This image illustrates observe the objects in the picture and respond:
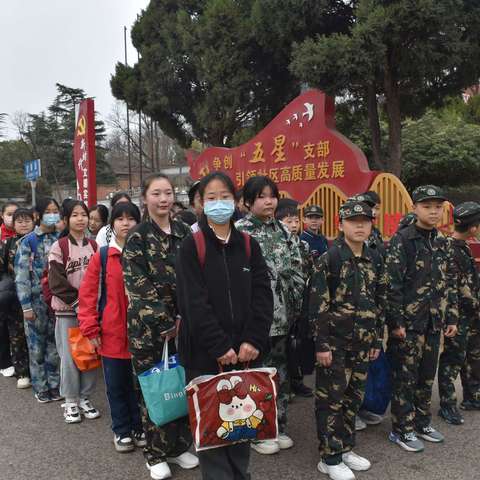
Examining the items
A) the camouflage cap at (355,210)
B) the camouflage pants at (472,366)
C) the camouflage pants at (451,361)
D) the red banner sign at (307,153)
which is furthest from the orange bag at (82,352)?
the red banner sign at (307,153)

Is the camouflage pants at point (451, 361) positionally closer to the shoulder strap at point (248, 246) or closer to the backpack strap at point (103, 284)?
the shoulder strap at point (248, 246)

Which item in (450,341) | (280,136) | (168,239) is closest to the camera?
(168,239)

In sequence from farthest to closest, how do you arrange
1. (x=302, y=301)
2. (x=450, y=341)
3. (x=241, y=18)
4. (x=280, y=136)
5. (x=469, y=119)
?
(x=469, y=119), (x=241, y=18), (x=280, y=136), (x=450, y=341), (x=302, y=301)

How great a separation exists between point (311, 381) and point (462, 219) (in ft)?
6.48

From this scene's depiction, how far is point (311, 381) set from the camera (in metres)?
4.43

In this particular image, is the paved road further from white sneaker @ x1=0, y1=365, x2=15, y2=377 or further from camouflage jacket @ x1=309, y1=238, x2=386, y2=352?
white sneaker @ x1=0, y1=365, x2=15, y2=377

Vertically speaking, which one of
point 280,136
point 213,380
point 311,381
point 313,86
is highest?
point 313,86

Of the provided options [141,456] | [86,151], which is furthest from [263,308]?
[86,151]

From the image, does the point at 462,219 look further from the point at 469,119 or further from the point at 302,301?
the point at 469,119

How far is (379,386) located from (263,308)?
1.56m

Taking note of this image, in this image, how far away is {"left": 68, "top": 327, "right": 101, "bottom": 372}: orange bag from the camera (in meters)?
3.31

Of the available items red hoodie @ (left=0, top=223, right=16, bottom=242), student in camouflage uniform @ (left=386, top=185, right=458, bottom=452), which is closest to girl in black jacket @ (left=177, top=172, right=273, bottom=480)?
student in camouflage uniform @ (left=386, top=185, right=458, bottom=452)

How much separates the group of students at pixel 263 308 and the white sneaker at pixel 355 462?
0.02 meters

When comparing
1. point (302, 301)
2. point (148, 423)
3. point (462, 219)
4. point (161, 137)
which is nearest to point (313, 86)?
point (462, 219)
